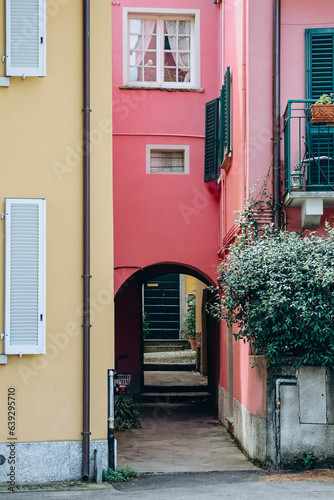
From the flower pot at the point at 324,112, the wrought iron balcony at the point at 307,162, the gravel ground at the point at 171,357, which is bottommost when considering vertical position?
the gravel ground at the point at 171,357

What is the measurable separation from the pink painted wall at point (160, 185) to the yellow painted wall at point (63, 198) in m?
4.52

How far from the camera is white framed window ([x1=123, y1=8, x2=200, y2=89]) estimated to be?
50.8 ft

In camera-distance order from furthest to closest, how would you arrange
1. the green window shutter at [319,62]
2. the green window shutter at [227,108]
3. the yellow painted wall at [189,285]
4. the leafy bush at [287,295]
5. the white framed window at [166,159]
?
the yellow painted wall at [189,285] → the white framed window at [166,159] → the green window shutter at [227,108] → the green window shutter at [319,62] → the leafy bush at [287,295]

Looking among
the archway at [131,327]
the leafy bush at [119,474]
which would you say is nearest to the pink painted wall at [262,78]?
the leafy bush at [119,474]

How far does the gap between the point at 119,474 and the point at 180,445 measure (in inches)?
123

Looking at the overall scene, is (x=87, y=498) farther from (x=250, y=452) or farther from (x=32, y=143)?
(x=32, y=143)

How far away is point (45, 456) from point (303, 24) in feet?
22.9

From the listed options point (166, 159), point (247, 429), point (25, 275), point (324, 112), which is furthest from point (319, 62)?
point (247, 429)

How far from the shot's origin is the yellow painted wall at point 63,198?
10.2 metres

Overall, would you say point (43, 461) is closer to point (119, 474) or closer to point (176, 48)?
point (119, 474)

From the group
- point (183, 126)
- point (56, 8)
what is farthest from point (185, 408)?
point (56, 8)

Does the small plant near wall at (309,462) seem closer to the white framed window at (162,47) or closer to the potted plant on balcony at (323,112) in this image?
the potted plant on balcony at (323,112)

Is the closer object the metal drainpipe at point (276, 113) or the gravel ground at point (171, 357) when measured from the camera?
the metal drainpipe at point (276, 113)

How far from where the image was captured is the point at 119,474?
1036cm
